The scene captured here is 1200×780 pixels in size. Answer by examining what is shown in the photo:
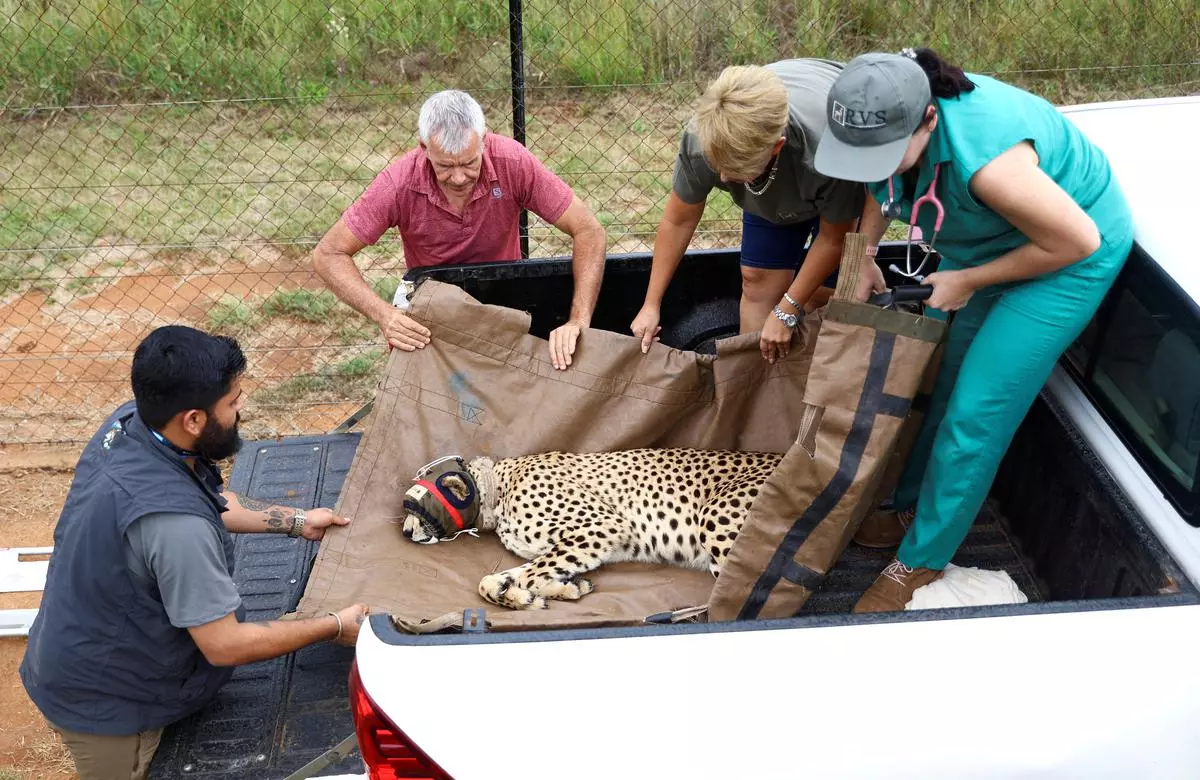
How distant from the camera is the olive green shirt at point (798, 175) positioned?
316cm

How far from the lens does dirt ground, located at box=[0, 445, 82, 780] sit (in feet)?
12.1

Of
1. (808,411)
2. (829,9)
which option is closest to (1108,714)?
(808,411)

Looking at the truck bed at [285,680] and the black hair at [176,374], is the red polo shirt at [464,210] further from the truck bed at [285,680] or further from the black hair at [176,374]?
the black hair at [176,374]

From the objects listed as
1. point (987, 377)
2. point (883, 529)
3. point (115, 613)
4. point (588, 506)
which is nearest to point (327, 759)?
point (115, 613)

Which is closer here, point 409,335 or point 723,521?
point 723,521

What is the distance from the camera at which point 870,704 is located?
7.02 feet

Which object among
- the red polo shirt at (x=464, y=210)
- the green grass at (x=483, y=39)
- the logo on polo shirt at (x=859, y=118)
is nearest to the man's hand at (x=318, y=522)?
the red polo shirt at (x=464, y=210)

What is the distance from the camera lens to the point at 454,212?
13.4ft

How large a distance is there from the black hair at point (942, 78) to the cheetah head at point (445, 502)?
188cm

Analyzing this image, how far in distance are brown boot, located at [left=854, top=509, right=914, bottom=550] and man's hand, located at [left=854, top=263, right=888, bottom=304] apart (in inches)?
27.4

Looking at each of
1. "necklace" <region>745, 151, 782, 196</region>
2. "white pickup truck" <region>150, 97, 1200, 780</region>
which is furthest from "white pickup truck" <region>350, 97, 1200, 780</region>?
"necklace" <region>745, 151, 782, 196</region>

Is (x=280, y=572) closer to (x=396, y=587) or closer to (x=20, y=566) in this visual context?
(x=396, y=587)

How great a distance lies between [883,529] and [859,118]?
1380 mm

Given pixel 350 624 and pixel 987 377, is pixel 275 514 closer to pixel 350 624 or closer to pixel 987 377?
pixel 350 624
